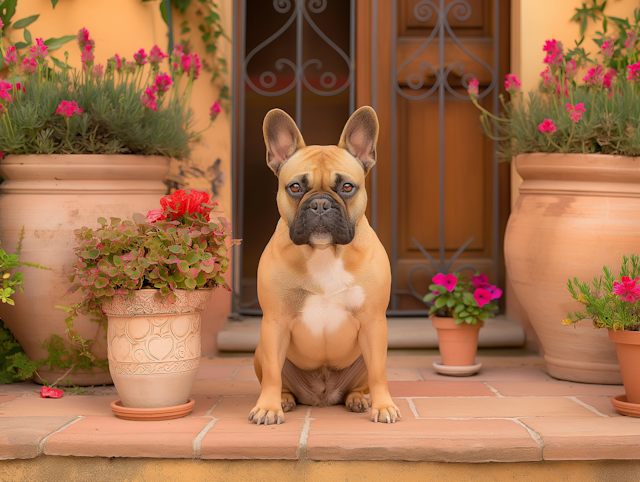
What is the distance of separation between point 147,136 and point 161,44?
1.01 metres

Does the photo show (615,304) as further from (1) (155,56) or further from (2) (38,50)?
(2) (38,50)

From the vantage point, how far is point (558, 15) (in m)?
4.21

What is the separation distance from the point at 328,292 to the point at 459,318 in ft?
3.98

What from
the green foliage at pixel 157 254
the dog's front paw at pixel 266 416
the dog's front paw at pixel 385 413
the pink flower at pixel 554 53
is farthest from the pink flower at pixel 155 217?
the pink flower at pixel 554 53

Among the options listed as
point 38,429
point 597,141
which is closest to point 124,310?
point 38,429

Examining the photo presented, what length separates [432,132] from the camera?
4703mm

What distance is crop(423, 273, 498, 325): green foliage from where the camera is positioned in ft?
11.9

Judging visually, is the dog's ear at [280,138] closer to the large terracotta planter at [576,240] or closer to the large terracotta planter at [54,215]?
the large terracotta planter at [54,215]

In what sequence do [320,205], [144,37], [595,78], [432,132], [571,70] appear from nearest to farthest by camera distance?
[320,205] < [595,78] < [571,70] < [144,37] < [432,132]

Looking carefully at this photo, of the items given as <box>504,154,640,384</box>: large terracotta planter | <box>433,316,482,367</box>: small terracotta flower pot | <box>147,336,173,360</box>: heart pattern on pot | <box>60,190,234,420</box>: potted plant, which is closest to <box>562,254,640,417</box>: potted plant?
<box>504,154,640,384</box>: large terracotta planter

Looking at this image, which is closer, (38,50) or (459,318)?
(38,50)

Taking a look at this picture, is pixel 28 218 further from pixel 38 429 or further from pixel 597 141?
pixel 597 141

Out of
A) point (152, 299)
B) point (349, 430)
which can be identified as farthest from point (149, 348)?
point (349, 430)

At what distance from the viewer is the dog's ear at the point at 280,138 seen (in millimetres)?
2680
